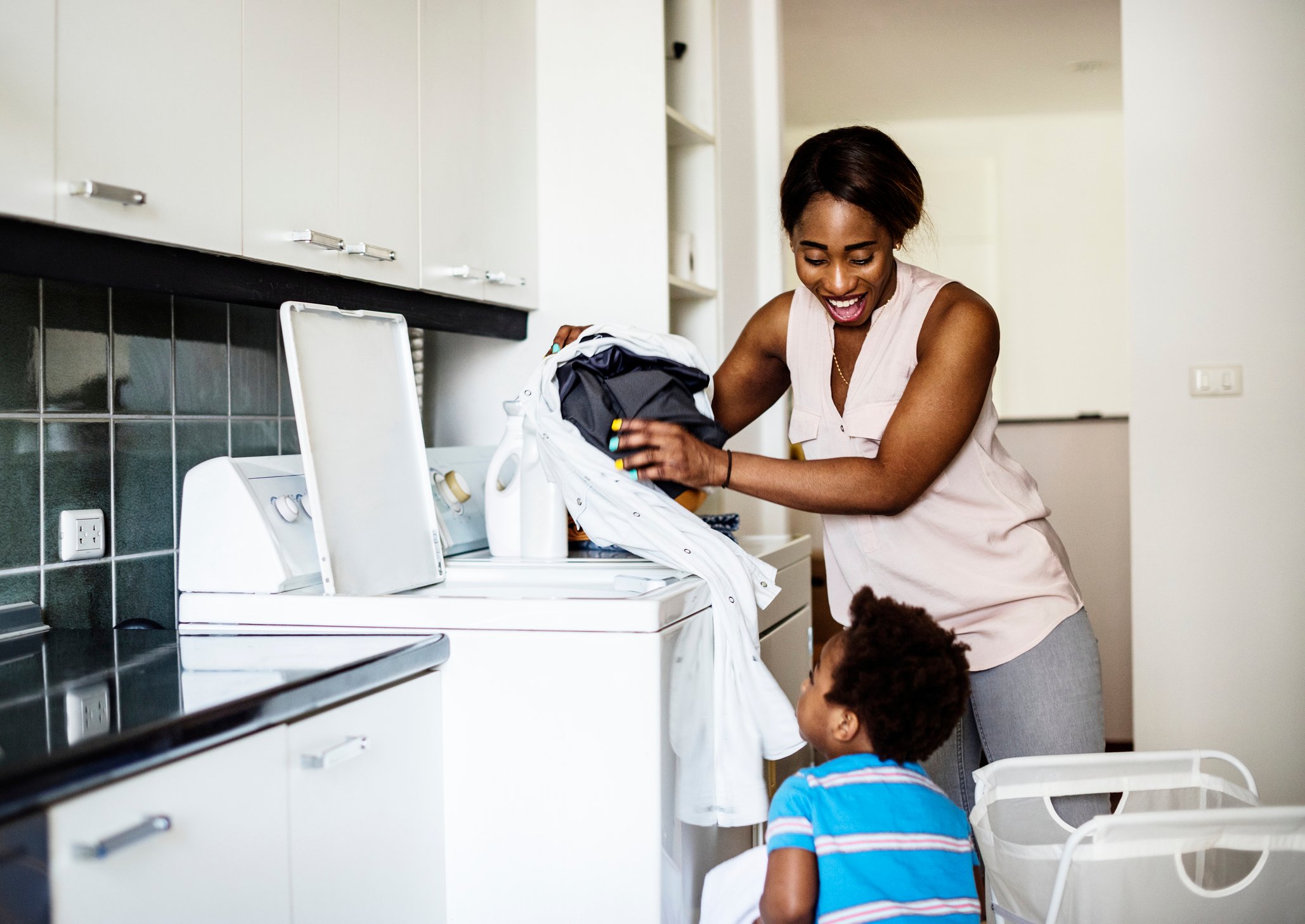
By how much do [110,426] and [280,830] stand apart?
751mm

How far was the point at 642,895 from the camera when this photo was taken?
136cm

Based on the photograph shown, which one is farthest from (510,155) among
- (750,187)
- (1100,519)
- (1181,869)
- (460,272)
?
(1100,519)

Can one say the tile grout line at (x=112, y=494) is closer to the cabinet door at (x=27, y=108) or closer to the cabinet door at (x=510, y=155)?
the cabinet door at (x=27, y=108)

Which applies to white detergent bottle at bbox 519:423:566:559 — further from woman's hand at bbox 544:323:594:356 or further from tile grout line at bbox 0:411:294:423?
tile grout line at bbox 0:411:294:423

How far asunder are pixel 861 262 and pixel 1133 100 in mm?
1805

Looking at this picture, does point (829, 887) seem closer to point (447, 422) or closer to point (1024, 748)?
point (1024, 748)

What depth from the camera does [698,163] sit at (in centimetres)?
257

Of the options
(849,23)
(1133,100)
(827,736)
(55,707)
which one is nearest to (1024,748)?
(827,736)

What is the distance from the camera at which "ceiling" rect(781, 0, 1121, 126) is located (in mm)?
4164

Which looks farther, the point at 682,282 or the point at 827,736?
the point at 682,282

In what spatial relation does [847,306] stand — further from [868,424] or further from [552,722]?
[552,722]

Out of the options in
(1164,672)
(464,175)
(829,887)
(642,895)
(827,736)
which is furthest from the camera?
(1164,672)

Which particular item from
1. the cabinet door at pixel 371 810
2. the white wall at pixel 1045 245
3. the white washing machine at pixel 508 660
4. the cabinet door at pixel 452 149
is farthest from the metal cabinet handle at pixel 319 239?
the white wall at pixel 1045 245

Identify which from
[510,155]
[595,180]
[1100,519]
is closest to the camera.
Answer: [510,155]
